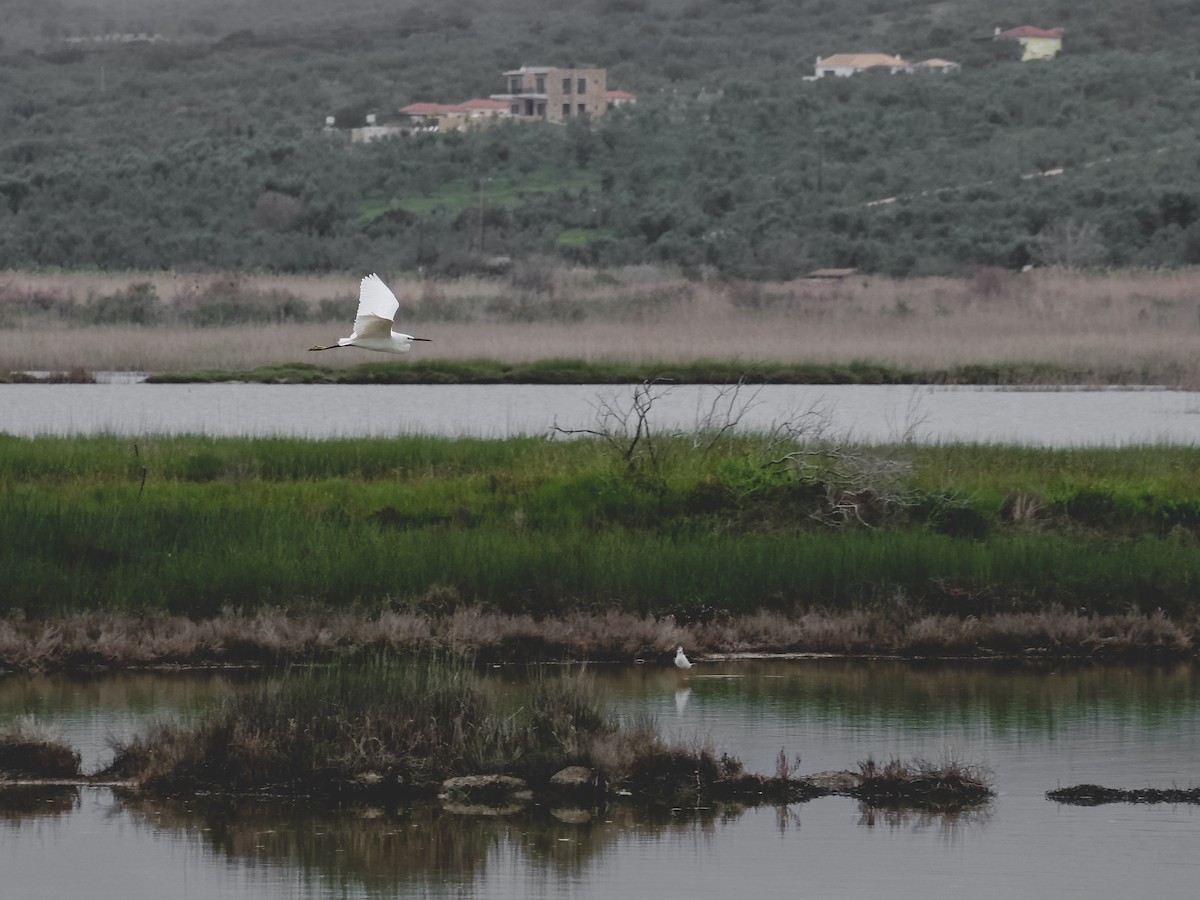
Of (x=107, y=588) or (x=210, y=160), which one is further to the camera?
(x=210, y=160)

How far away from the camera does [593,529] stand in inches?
778

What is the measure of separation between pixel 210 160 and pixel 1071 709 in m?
76.3

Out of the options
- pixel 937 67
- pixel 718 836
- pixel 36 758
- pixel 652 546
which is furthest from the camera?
pixel 937 67

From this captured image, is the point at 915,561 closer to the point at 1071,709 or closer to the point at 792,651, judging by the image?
the point at 792,651

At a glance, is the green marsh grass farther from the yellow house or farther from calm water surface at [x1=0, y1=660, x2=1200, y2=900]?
the yellow house

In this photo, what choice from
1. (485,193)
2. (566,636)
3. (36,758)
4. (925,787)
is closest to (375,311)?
(566,636)

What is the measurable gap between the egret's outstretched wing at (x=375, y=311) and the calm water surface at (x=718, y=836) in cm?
297

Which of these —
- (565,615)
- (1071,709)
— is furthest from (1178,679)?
(565,615)

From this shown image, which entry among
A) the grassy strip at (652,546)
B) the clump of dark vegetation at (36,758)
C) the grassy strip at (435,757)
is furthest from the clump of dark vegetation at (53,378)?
the grassy strip at (435,757)

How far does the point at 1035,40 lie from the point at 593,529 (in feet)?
377

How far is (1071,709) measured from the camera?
15.3m

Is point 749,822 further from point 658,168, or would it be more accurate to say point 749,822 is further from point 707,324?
point 658,168

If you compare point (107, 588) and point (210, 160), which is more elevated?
point (210, 160)

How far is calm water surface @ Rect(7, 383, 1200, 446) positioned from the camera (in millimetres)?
29250
